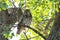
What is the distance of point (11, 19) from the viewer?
278cm

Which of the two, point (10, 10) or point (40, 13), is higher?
point (10, 10)

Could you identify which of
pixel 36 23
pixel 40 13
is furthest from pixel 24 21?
pixel 36 23

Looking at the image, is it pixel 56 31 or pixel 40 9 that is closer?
pixel 56 31

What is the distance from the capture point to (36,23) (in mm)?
4047

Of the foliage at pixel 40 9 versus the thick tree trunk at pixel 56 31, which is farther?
the foliage at pixel 40 9

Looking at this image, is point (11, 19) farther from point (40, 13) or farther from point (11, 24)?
point (40, 13)

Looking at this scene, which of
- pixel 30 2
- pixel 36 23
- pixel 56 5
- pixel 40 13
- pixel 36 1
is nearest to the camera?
pixel 56 5

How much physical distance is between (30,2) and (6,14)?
52 cm

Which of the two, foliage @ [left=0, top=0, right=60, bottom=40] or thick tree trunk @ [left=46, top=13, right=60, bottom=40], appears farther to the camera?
foliage @ [left=0, top=0, right=60, bottom=40]

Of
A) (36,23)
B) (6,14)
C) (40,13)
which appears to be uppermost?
(6,14)

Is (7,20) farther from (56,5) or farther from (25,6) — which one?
(56,5)

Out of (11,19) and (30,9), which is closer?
(11,19)

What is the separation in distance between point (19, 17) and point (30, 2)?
1.43 feet

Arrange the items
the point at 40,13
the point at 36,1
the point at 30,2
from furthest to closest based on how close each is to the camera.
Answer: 1. the point at 40,13
2. the point at 30,2
3. the point at 36,1
